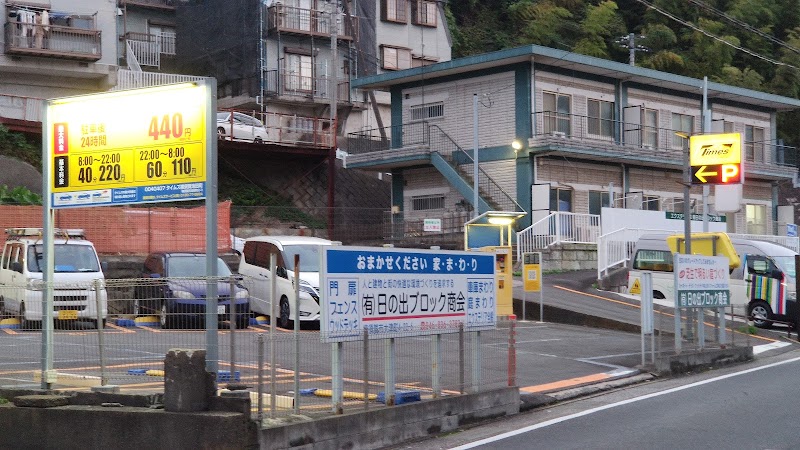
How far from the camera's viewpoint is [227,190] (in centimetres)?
4159

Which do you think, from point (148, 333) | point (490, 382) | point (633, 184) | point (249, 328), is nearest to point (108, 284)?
point (148, 333)

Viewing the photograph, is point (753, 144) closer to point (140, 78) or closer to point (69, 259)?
point (140, 78)

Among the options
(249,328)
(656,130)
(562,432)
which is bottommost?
(562,432)

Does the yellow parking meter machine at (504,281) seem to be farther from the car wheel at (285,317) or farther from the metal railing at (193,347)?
the metal railing at (193,347)

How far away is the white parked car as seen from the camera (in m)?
40.4

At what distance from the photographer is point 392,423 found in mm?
11969

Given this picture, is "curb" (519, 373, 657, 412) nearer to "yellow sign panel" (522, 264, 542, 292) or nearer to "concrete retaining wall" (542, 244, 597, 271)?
"yellow sign panel" (522, 264, 542, 292)

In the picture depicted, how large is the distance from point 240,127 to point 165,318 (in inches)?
1212

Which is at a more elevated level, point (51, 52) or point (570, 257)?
point (51, 52)

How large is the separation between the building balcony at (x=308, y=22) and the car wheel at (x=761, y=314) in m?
23.3

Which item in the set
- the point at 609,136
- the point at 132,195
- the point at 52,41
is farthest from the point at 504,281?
the point at 52,41

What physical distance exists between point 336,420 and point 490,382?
3679 millimetres

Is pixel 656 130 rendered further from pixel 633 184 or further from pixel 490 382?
pixel 490 382

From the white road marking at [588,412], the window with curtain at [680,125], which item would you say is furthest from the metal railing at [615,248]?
the white road marking at [588,412]
